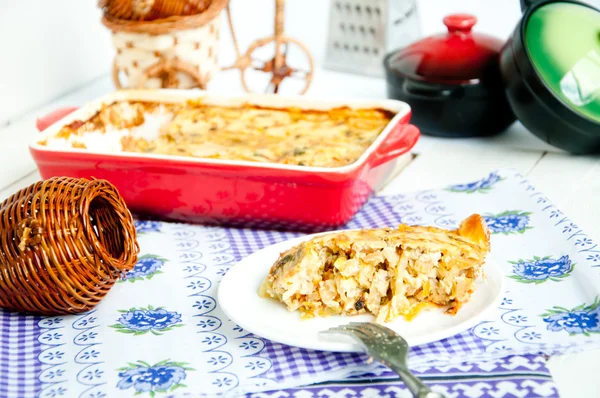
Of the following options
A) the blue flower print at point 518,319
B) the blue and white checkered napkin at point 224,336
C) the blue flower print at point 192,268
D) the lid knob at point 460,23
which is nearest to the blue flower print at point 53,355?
the blue and white checkered napkin at point 224,336

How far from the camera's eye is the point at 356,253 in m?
1.29

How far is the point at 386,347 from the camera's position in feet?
3.71

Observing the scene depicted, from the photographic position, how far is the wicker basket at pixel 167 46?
2135mm

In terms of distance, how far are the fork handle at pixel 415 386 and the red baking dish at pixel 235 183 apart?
22.4 inches

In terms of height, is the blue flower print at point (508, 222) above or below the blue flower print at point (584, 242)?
below

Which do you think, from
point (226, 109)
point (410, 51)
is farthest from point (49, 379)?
point (410, 51)

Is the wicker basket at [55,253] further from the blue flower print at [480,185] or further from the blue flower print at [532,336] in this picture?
the blue flower print at [480,185]

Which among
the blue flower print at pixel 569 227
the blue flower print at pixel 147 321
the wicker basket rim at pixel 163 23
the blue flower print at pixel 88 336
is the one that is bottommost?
the blue flower print at pixel 569 227

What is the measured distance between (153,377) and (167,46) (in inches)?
46.7

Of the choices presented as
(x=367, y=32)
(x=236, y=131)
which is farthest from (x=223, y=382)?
(x=367, y=32)

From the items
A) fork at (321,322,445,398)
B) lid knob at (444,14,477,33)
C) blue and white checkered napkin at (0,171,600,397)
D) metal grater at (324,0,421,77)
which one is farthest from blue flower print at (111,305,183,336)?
metal grater at (324,0,421,77)

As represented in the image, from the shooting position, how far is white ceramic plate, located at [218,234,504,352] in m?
1.18

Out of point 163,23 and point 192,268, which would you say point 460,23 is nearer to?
point 163,23

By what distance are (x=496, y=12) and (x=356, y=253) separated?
1.77 meters
